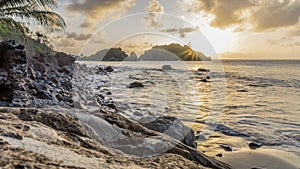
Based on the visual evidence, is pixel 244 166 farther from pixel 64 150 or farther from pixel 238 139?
pixel 64 150

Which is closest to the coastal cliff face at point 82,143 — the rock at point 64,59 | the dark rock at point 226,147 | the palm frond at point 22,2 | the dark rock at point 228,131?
the dark rock at point 226,147

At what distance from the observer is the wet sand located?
22.6 feet

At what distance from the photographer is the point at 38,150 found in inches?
107

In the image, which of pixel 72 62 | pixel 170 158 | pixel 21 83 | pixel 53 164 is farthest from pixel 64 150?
pixel 72 62

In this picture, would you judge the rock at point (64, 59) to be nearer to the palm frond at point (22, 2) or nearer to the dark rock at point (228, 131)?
the palm frond at point (22, 2)

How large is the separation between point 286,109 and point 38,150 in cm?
1700

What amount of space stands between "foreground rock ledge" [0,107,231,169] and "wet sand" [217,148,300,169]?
2161 mm

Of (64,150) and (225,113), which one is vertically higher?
(64,150)

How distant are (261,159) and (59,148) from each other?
6.00m

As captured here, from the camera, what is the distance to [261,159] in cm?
736

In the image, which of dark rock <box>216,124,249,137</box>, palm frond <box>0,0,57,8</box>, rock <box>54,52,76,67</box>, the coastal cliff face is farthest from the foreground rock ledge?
rock <box>54,52,76,67</box>

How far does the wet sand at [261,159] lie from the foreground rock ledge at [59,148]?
216 cm

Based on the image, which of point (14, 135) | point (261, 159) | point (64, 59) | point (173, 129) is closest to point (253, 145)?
point (261, 159)

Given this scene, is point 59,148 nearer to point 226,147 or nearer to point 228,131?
point 226,147
